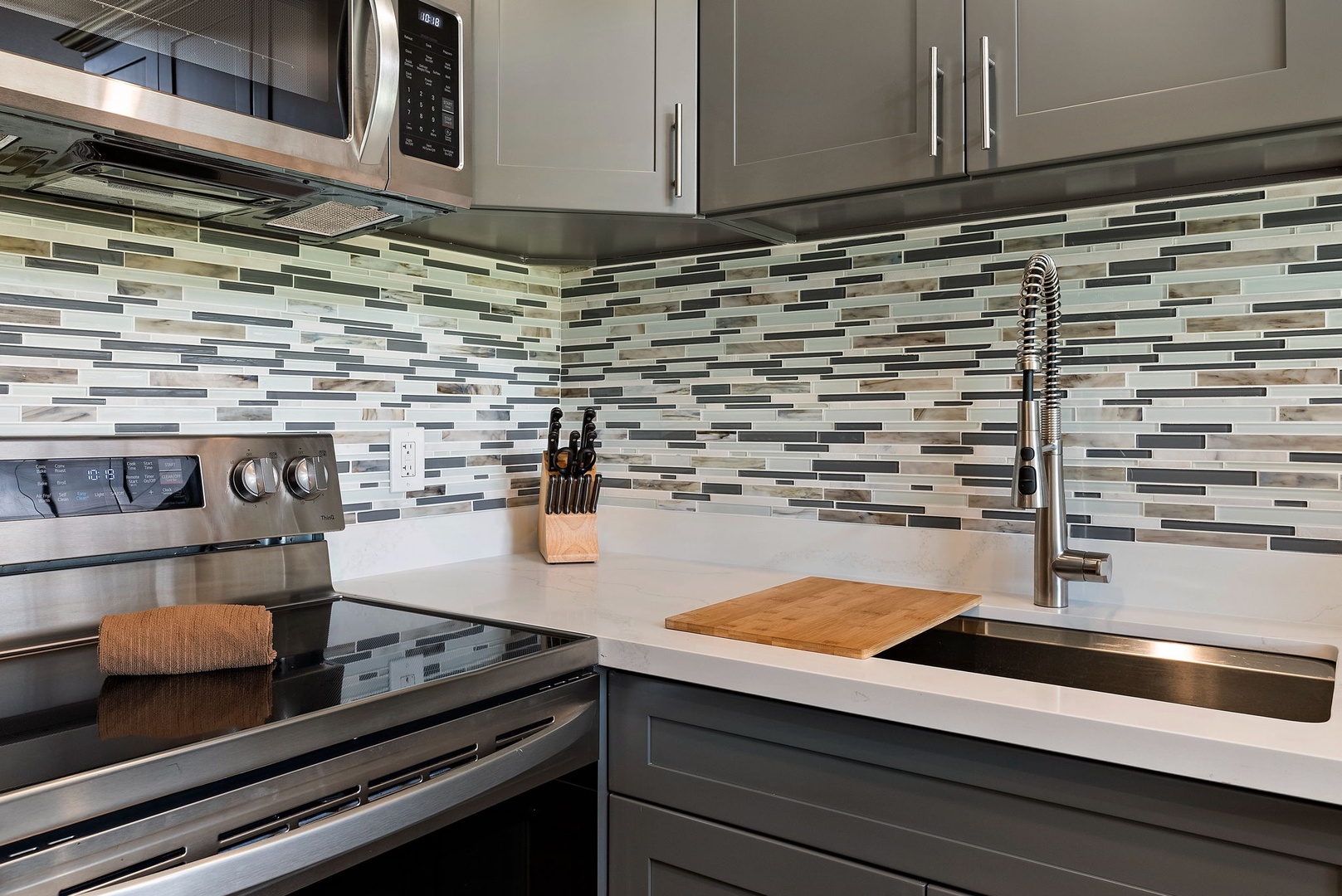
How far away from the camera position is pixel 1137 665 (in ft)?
4.18

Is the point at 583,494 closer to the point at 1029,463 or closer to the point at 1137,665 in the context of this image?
the point at 1029,463

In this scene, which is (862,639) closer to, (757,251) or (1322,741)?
(1322,741)

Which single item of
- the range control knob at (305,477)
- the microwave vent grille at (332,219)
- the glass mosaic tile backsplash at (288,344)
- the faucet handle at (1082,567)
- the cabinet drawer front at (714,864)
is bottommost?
the cabinet drawer front at (714,864)

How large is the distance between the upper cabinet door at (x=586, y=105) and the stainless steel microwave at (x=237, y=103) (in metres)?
0.09

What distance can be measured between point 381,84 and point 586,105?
1.34 feet

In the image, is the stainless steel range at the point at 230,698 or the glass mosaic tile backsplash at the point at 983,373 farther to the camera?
the glass mosaic tile backsplash at the point at 983,373

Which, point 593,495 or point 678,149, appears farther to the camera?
point 593,495

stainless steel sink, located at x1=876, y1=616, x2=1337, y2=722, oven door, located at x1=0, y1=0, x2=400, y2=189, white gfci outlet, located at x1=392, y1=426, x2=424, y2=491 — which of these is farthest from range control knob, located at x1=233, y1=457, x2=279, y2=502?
stainless steel sink, located at x1=876, y1=616, x2=1337, y2=722

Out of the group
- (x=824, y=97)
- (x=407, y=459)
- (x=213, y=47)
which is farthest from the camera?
(x=407, y=459)

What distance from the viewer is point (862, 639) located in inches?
48.0

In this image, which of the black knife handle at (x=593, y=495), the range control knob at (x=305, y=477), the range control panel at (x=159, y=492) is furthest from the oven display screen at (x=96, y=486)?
the black knife handle at (x=593, y=495)

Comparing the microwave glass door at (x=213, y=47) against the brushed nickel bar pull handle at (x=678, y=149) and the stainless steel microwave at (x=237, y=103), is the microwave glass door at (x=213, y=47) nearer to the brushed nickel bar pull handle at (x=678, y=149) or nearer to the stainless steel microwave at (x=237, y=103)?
the stainless steel microwave at (x=237, y=103)

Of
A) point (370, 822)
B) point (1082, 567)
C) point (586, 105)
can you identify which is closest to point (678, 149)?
point (586, 105)

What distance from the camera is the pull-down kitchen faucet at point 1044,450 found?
1.43 m
